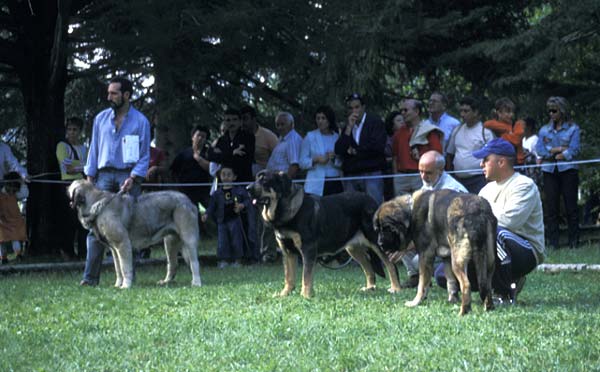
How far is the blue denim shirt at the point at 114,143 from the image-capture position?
11.0 meters

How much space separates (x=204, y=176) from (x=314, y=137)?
Result: 7.49 feet

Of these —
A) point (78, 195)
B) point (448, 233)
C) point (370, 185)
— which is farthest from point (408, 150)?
point (448, 233)

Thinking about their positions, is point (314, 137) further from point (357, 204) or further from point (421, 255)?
point (421, 255)

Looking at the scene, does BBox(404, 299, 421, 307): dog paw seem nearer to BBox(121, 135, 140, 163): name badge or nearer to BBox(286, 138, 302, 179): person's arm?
BBox(121, 135, 140, 163): name badge

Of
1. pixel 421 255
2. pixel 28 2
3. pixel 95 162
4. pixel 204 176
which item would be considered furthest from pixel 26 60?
pixel 421 255

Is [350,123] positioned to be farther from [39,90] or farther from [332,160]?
[39,90]

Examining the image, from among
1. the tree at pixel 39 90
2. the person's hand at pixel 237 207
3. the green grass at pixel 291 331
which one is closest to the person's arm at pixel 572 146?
the green grass at pixel 291 331

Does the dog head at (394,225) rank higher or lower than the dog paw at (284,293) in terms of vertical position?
higher

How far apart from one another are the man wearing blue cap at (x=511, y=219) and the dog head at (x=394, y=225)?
2.62 ft

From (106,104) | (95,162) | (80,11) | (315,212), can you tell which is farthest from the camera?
(106,104)

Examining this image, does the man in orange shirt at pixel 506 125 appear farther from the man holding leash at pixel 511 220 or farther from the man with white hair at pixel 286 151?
the man holding leash at pixel 511 220

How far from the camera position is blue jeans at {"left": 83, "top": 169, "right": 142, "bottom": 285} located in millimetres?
10898

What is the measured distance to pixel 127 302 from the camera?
898cm

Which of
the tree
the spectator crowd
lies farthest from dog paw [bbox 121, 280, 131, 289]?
the tree
